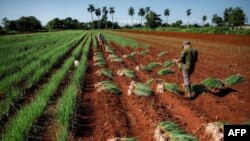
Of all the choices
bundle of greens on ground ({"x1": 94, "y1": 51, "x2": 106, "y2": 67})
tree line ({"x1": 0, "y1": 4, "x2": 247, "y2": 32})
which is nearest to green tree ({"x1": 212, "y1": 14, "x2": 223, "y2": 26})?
tree line ({"x1": 0, "y1": 4, "x2": 247, "y2": 32})

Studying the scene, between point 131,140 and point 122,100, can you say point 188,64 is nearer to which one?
point 122,100

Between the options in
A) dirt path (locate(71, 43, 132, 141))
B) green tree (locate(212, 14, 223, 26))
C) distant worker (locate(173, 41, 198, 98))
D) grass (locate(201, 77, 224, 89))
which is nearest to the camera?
dirt path (locate(71, 43, 132, 141))

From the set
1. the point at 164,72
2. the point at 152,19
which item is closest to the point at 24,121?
the point at 164,72

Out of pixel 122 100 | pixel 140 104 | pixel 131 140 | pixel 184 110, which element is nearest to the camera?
pixel 131 140

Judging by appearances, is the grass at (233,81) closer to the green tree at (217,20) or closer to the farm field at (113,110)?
the farm field at (113,110)

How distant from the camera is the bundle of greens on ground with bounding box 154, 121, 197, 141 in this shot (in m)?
4.56

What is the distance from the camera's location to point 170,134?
4746 millimetres

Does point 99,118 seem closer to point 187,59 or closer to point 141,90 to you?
point 141,90

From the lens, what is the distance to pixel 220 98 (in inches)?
285

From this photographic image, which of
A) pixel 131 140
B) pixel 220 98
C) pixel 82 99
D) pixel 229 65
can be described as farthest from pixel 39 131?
pixel 229 65

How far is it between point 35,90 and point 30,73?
2.12m

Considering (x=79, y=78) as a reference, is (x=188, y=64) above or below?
above

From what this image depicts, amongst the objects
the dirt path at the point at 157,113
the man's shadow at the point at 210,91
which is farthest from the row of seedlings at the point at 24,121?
the man's shadow at the point at 210,91

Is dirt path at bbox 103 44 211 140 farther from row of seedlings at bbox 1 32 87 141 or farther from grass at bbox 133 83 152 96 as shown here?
row of seedlings at bbox 1 32 87 141
